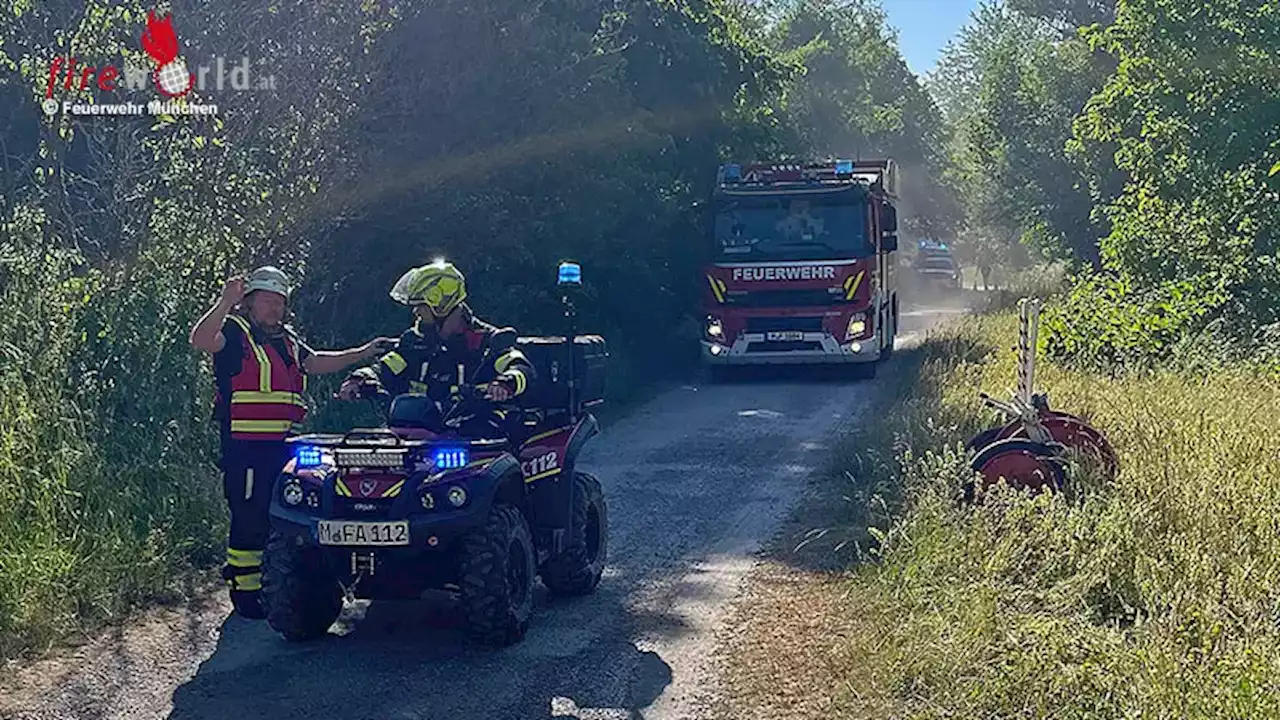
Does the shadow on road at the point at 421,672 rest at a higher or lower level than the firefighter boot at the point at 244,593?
lower

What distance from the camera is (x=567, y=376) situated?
776 centimetres

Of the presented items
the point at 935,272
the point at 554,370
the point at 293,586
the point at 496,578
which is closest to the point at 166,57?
the point at 554,370

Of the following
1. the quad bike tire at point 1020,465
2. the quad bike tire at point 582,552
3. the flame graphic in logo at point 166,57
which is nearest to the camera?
the quad bike tire at point 582,552

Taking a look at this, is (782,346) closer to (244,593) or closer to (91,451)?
(91,451)

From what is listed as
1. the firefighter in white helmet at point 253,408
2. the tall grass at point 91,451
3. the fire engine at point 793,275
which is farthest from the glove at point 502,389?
the fire engine at point 793,275

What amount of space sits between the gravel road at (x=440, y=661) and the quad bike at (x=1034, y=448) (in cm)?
162

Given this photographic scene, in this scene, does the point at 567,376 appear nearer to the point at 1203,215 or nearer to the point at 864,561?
the point at 864,561

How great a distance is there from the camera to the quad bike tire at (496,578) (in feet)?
22.1

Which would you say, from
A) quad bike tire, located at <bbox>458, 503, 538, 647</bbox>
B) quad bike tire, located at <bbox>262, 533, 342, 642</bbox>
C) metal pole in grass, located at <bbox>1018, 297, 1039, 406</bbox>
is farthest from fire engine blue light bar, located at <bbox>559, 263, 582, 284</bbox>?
metal pole in grass, located at <bbox>1018, 297, 1039, 406</bbox>

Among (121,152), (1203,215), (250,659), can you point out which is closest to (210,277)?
(121,152)

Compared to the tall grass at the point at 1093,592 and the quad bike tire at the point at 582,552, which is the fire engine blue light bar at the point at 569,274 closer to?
the quad bike tire at the point at 582,552

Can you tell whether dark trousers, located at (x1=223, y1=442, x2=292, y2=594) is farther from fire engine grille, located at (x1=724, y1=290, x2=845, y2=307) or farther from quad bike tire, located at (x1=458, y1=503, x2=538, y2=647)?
fire engine grille, located at (x1=724, y1=290, x2=845, y2=307)

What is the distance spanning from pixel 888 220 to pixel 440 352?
48.9 feet

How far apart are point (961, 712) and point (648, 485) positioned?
6.40m
